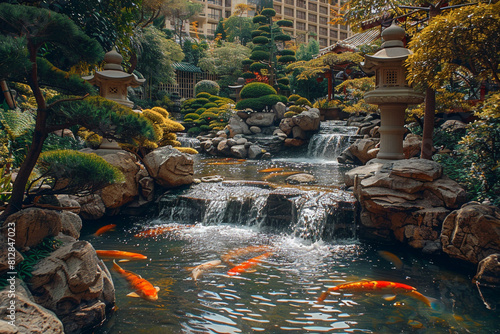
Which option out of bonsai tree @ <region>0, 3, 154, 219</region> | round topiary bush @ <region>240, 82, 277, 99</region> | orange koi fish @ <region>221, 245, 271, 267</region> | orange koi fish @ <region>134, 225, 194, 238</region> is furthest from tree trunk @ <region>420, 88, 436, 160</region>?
round topiary bush @ <region>240, 82, 277, 99</region>

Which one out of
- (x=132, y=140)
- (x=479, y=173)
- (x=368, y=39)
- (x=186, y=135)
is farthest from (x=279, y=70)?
(x=132, y=140)

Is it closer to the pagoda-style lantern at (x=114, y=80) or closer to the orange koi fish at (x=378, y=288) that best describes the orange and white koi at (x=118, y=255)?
the orange koi fish at (x=378, y=288)

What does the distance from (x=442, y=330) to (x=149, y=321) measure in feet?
10.6

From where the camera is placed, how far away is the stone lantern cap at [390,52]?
300 inches

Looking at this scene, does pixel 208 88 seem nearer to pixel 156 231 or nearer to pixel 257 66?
pixel 257 66

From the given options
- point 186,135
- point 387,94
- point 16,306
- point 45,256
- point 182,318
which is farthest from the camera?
point 186,135

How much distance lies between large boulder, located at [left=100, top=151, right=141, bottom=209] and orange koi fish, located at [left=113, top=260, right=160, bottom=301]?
341 centimetres

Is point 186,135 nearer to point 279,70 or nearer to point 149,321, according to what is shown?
point 279,70

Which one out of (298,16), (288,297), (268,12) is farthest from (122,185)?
(298,16)

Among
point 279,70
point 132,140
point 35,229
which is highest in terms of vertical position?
point 279,70

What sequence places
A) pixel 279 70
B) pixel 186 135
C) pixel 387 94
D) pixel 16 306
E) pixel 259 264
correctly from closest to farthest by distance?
pixel 16 306 < pixel 259 264 < pixel 387 94 < pixel 186 135 < pixel 279 70

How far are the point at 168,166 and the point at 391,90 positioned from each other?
5598 mm

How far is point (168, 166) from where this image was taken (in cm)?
912

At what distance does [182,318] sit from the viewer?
160 inches
